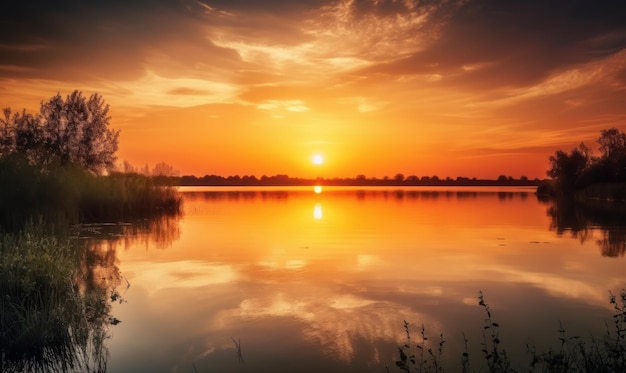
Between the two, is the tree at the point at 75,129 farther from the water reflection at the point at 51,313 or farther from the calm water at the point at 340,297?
the water reflection at the point at 51,313

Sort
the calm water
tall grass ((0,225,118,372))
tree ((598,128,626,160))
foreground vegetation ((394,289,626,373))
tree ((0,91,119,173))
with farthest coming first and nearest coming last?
tree ((598,128,626,160)) → tree ((0,91,119,173)) → the calm water → tall grass ((0,225,118,372)) → foreground vegetation ((394,289,626,373))

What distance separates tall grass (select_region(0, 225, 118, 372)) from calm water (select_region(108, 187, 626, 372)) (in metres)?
0.55

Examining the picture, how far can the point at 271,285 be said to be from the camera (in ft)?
55.8

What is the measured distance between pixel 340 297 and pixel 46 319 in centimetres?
810

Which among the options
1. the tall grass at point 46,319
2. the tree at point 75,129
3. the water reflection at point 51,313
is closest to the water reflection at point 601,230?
the water reflection at point 51,313

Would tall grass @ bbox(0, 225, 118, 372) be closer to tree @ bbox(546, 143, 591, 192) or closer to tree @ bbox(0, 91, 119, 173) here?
tree @ bbox(0, 91, 119, 173)

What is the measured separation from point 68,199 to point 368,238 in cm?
1907

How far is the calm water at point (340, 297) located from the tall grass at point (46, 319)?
55 centimetres

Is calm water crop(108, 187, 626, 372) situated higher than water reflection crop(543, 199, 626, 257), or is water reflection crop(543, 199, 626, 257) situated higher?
water reflection crop(543, 199, 626, 257)

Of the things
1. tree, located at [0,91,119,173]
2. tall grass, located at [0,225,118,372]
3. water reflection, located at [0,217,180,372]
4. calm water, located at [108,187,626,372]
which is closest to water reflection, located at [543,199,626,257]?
calm water, located at [108,187,626,372]

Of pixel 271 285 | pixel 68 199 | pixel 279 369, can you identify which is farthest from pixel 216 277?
pixel 68 199

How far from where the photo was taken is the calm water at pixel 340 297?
10281 millimetres

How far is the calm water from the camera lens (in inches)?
405

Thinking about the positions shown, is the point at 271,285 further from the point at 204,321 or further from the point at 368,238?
the point at 368,238
